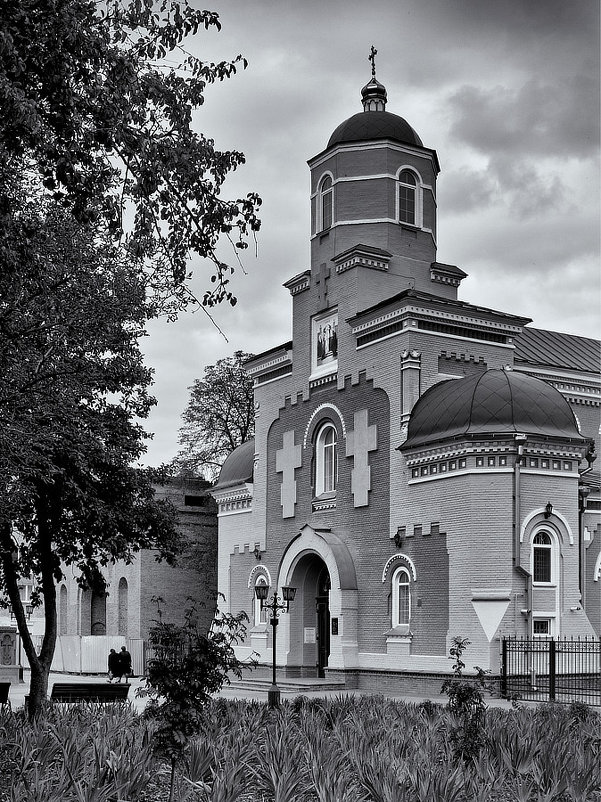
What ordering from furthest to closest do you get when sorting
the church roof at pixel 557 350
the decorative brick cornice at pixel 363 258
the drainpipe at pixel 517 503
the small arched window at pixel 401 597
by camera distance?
the church roof at pixel 557 350 < the decorative brick cornice at pixel 363 258 < the small arched window at pixel 401 597 < the drainpipe at pixel 517 503

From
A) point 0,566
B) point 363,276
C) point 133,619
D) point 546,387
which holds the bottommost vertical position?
point 133,619

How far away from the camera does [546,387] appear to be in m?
27.9

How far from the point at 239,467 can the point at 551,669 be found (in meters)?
16.2

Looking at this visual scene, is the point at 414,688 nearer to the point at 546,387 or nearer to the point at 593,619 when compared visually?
the point at 593,619

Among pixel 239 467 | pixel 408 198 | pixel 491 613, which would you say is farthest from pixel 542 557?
pixel 239 467

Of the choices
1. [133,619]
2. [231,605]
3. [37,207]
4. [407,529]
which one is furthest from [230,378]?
[37,207]

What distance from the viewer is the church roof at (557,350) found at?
3503cm

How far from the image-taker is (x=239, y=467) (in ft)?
124

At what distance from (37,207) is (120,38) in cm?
529

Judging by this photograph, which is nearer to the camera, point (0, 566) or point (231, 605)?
point (0, 566)

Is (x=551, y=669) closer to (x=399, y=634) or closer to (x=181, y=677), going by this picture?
(x=399, y=634)

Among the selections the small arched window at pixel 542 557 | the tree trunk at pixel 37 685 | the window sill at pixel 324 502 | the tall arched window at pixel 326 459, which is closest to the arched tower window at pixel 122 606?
the window sill at pixel 324 502

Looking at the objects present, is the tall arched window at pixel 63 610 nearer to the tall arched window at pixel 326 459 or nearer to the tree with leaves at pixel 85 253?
the tall arched window at pixel 326 459

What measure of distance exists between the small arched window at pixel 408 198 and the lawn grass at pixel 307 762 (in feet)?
70.8
